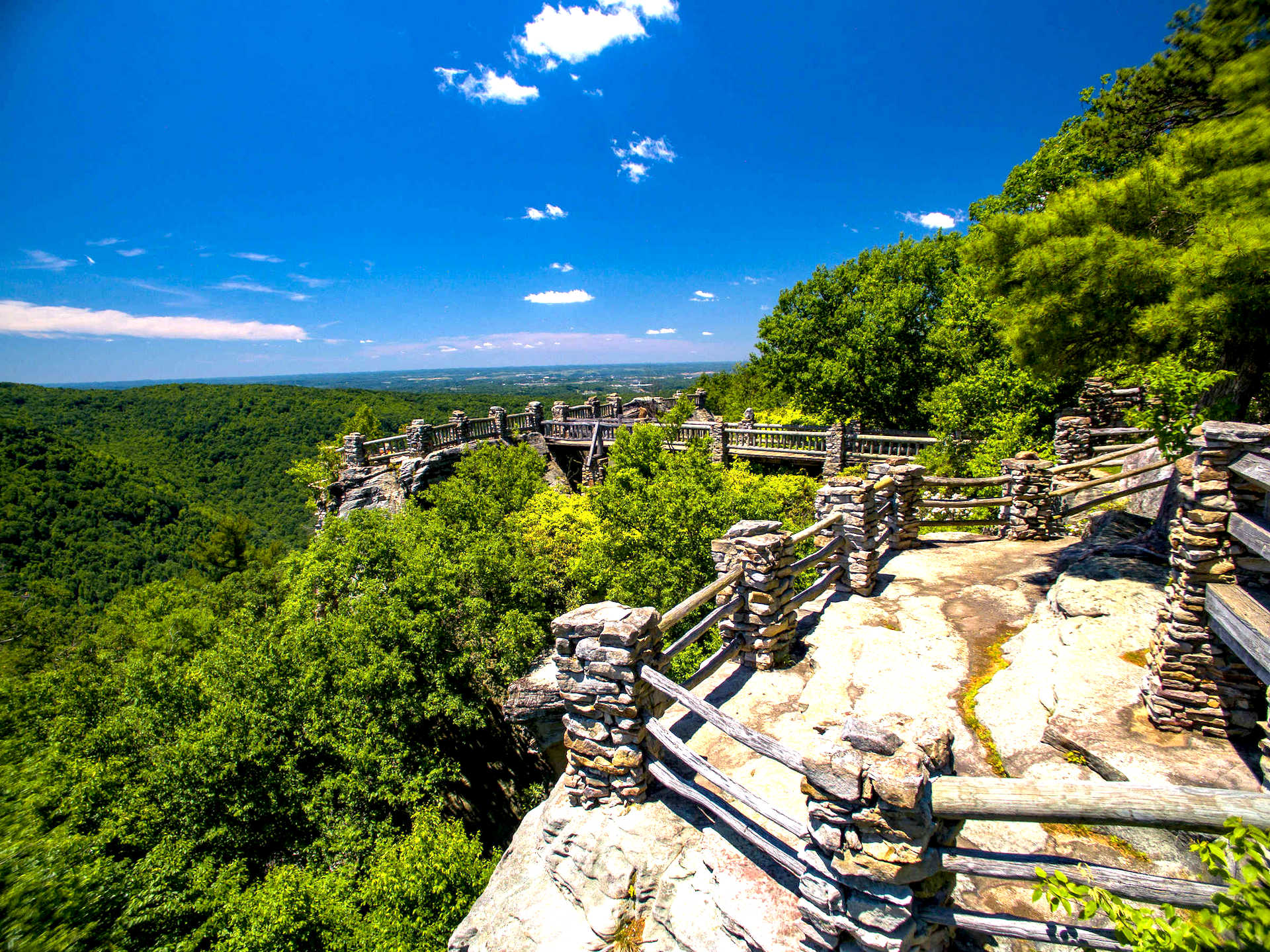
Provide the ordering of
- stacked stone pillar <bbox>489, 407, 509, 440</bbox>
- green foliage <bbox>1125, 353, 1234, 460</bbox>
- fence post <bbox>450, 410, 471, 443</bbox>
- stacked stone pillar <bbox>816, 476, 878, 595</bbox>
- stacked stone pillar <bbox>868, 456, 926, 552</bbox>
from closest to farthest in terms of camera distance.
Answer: green foliage <bbox>1125, 353, 1234, 460</bbox>
stacked stone pillar <bbox>816, 476, 878, 595</bbox>
stacked stone pillar <bbox>868, 456, 926, 552</bbox>
fence post <bbox>450, 410, 471, 443</bbox>
stacked stone pillar <bbox>489, 407, 509, 440</bbox>

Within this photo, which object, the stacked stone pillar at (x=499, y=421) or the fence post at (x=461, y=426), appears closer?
the fence post at (x=461, y=426)

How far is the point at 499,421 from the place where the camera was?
26.5 m

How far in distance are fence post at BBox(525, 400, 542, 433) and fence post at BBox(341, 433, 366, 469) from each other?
7.87 m

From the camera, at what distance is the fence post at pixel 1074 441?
44.3ft

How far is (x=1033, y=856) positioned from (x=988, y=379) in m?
19.1

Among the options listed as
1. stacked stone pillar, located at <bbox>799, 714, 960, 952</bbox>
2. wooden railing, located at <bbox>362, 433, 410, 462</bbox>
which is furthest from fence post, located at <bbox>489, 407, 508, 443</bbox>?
stacked stone pillar, located at <bbox>799, 714, 960, 952</bbox>

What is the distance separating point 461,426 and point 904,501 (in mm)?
20379

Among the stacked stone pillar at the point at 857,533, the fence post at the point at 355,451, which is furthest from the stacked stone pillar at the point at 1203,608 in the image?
the fence post at the point at 355,451

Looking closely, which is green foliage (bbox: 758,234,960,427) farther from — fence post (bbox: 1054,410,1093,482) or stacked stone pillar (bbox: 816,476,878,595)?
stacked stone pillar (bbox: 816,476,878,595)

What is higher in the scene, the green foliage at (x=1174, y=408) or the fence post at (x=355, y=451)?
the green foliage at (x=1174, y=408)

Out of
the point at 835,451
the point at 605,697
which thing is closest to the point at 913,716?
the point at 605,697

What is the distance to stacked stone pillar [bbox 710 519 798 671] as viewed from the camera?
22.9 ft

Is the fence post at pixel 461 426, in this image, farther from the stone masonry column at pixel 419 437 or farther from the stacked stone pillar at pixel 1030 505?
the stacked stone pillar at pixel 1030 505

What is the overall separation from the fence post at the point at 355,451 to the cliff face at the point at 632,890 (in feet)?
71.7
